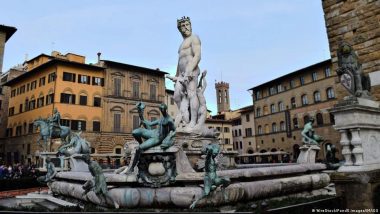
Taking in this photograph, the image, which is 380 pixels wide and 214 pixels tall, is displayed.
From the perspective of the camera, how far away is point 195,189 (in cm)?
456

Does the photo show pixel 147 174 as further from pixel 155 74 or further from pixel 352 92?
pixel 155 74

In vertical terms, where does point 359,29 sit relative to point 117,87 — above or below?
below

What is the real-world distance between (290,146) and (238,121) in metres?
18.9

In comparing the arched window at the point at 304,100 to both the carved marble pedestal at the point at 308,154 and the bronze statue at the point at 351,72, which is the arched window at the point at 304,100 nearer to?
the carved marble pedestal at the point at 308,154

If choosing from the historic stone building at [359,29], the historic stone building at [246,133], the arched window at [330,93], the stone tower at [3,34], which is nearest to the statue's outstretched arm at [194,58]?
the historic stone building at [359,29]

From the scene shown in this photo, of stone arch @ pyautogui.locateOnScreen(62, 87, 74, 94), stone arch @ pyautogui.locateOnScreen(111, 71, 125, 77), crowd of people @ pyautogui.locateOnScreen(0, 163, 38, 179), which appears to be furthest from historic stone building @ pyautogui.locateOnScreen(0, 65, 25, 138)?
crowd of people @ pyautogui.locateOnScreen(0, 163, 38, 179)

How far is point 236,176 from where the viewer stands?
5020mm

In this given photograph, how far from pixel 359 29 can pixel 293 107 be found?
1463 inches

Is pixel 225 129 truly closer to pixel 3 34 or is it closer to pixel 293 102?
pixel 293 102

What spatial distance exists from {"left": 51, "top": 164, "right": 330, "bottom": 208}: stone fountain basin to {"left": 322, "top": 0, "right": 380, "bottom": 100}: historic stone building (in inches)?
171

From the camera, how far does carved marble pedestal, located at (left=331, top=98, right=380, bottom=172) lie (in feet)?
17.6

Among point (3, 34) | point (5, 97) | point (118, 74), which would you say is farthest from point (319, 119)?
point (5, 97)

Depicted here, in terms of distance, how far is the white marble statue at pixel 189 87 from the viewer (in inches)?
321

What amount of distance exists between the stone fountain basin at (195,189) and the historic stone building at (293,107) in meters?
33.6
